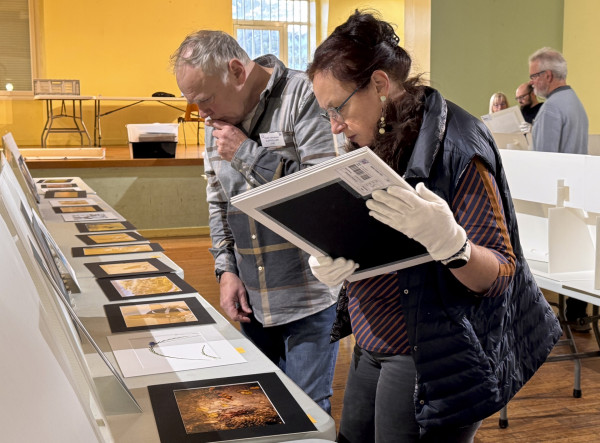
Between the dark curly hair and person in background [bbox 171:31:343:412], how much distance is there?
1.42ft

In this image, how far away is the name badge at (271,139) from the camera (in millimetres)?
1679

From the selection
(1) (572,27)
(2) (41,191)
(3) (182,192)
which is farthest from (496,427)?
(1) (572,27)

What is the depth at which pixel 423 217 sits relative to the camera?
103 cm

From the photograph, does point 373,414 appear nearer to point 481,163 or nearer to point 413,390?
point 413,390

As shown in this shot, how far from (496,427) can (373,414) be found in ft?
5.25

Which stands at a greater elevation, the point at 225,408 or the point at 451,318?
the point at 451,318

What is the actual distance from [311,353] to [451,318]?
2.07 feet

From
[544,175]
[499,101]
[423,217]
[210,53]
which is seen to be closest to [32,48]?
[499,101]

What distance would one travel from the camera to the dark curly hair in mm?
1179

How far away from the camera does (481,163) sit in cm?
111

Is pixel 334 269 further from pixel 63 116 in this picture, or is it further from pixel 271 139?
pixel 63 116

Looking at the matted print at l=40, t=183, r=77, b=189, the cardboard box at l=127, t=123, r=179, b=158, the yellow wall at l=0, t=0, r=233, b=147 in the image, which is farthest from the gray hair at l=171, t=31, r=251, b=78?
the yellow wall at l=0, t=0, r=233, b=147

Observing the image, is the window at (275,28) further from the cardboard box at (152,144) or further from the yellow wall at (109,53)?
the cardboard box at (152,144)

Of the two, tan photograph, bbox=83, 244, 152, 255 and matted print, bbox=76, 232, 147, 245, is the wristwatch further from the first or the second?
matted print, bbox=76, 232, 147, 245
